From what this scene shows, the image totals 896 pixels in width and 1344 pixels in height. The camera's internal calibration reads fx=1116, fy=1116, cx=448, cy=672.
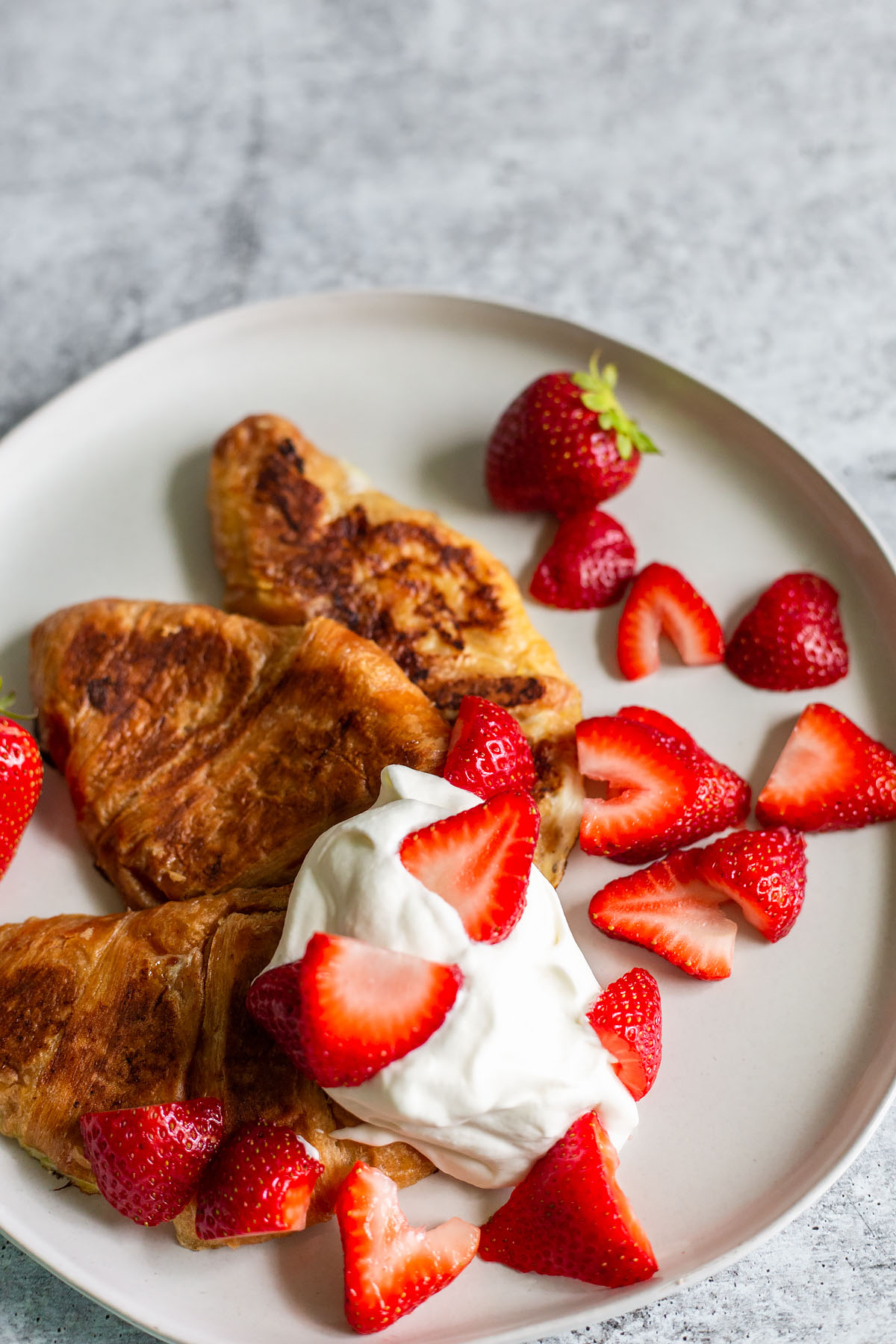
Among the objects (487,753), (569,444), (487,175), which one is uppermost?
(487,175)

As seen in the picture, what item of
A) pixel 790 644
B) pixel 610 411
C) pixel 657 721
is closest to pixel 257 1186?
pixel 657 721

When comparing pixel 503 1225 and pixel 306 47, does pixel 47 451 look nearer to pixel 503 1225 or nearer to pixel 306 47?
pixel 306 47

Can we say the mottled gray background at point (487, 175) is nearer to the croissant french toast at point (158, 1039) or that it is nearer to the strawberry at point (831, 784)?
the strawberry at point (831, 784)

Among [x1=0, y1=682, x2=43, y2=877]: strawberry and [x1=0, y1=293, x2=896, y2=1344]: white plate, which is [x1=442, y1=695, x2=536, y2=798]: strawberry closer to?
[x1=0, y1=293, x2=896, y2=1344]: white plate

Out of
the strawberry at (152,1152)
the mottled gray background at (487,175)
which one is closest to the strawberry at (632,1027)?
the strawberry at (152,1152)

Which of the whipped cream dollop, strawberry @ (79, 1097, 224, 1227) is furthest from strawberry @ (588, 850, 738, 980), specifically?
strawberry @ (79, 1097, 224, 1227)

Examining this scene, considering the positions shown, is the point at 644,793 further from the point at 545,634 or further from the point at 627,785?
the point at 545,634
